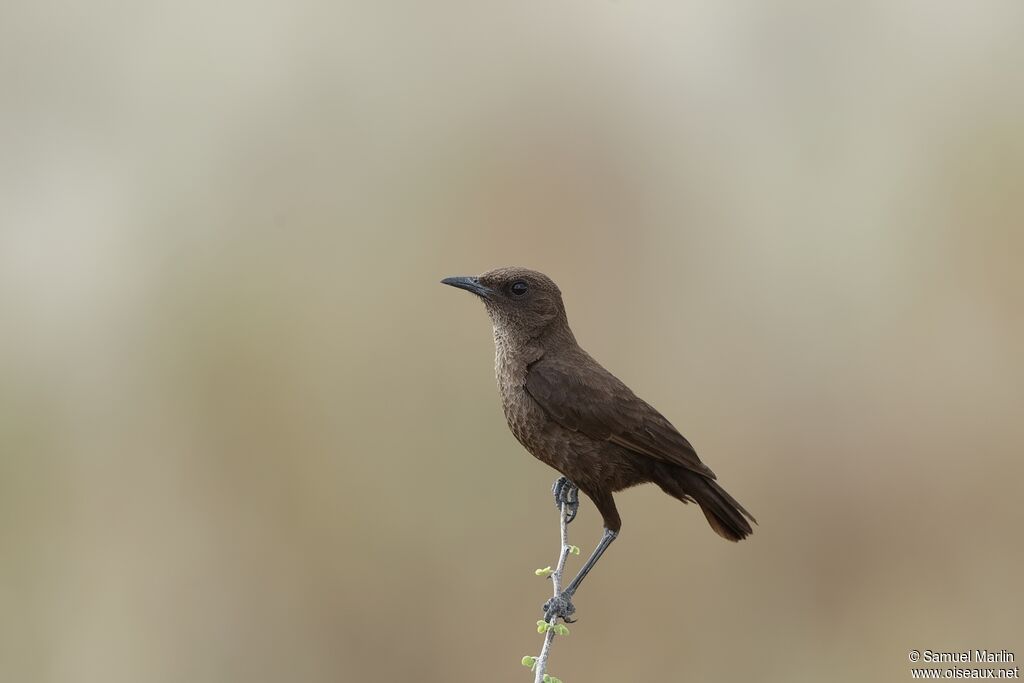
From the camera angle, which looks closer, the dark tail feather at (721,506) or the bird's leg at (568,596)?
the dark tail feather at (721,506)

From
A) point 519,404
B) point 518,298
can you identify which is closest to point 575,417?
point 519,404

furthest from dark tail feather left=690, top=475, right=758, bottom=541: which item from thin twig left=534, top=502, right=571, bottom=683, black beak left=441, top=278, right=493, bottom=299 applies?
black beak left=441, top=278, right=493, bottom=299

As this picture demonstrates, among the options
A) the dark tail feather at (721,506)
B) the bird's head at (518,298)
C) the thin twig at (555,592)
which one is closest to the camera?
the thin twig at (555,592)

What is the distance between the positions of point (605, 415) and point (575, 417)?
0.48ft

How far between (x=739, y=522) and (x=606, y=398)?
2.96ft

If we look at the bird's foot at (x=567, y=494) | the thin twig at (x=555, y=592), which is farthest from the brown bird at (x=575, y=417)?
the bird's foot at (x=567, y=494)

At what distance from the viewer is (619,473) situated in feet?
15.2

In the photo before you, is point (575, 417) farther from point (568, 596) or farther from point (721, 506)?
point (568, 596)

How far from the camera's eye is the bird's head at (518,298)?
486 centimetres

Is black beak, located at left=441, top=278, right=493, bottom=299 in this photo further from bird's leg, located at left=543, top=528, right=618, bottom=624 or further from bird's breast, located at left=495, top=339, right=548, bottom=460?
bird's leg, located at left=543, top=528, right=618, bottom=624

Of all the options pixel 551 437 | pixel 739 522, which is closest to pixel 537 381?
pixel 551 437

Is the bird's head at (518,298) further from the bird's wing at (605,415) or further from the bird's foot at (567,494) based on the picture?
the bird's foot at (567,494)

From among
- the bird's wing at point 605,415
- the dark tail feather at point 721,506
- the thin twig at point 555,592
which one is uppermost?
the bird's wing at point 605,415

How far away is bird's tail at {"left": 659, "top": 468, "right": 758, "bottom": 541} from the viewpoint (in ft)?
15.3
